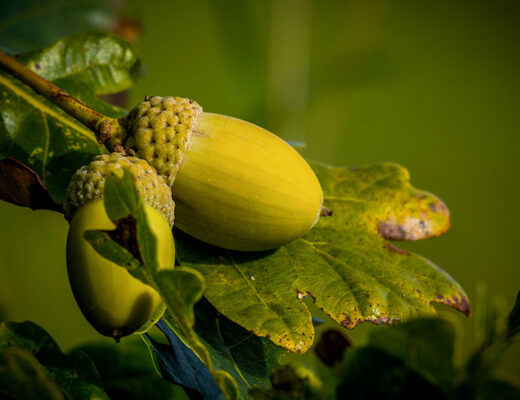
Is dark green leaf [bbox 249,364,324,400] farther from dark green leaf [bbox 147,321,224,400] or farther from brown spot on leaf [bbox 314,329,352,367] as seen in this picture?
dark green leaf [bbox 147,321,224,400]

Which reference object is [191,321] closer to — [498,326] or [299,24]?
[498,326]

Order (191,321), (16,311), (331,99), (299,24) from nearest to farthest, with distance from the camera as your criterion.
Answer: (191,321) → (16,311) → (331,99) → (299,24)

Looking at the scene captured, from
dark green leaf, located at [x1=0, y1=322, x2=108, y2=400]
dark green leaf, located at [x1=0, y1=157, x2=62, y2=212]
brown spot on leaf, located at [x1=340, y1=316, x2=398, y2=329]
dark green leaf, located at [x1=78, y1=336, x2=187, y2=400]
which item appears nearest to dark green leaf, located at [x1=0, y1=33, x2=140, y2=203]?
dark green leaf, located at [x1=0, y1=157, x2=62, y2=212]

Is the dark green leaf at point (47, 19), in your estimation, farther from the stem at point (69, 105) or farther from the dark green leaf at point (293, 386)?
the dark green leaf at point (293, 386)

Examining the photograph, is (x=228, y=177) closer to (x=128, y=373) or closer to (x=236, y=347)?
(x=236, y=347)

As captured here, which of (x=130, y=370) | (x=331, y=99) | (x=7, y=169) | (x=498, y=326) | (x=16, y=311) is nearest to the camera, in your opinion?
(x=498, y=326)

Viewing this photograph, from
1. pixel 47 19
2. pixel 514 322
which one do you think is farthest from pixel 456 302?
pixel 47 19

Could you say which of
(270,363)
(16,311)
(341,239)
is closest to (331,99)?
(16,311)
